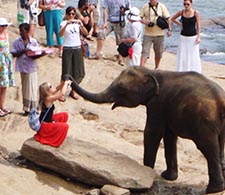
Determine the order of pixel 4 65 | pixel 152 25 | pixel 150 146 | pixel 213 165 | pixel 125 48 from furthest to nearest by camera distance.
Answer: pixel 152 25 < pixel 125 48 < pixel 4 65 < pixel 150 146 < pixel 213 165

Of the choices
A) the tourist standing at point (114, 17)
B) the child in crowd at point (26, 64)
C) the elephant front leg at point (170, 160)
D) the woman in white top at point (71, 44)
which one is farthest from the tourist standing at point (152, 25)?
the elephant front leg at point (170, 160)

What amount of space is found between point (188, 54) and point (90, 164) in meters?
5.04

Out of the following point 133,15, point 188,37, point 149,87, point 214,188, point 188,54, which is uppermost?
point 133,15

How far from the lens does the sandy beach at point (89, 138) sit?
871 centimetres

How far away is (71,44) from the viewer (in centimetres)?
1208

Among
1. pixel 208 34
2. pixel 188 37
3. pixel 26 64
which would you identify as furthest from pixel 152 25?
pixel 208 34

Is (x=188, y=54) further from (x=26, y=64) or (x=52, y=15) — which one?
→ (x=26, y=64)

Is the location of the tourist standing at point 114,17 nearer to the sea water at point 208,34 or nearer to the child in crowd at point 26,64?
the child in crowd at point 26,64

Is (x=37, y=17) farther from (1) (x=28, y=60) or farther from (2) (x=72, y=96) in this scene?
(1) (x=28, y=60)

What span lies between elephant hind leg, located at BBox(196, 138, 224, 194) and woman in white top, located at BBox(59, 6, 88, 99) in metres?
4.06

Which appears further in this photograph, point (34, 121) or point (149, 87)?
point (34, 121)

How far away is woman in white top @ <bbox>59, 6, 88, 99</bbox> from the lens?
12008 mm

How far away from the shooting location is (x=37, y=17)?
47.0 feet

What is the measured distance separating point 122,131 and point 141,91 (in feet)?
8.53
